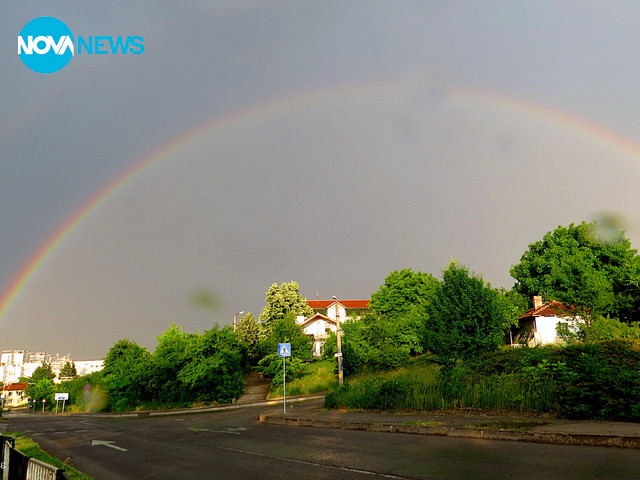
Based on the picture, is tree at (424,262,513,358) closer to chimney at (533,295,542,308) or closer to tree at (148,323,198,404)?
tree at (148,323,198,404)

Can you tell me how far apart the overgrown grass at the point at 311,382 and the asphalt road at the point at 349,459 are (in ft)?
Answer: 79.6

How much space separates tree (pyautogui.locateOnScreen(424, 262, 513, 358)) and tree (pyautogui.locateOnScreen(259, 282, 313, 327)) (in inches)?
2077

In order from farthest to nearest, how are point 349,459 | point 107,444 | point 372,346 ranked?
point 372,346, point 107,444, point 349,459

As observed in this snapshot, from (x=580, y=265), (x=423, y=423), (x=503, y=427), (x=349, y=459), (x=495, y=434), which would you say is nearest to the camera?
(x=349, y=459)

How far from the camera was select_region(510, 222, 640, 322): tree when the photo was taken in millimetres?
43875

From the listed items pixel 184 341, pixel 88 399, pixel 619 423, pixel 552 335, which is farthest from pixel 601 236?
pixel 88 399

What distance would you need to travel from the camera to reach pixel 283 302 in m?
72.2

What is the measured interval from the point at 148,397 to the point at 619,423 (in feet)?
130

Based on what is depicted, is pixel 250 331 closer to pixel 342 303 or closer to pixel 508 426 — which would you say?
pixel 342 303

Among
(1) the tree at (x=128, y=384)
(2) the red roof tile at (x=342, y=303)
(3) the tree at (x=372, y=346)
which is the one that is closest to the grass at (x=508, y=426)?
(3) the tree at (x=372, y=346)

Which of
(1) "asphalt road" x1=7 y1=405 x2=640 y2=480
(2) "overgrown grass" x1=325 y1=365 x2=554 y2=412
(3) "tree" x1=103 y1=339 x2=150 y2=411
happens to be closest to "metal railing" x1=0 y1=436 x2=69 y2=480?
(1) "asphalt road" x1=7 y1=405 x2=640 y2=480

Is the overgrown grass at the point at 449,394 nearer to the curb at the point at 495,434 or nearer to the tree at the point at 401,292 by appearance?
the curb at the point at 495,434

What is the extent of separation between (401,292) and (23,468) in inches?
2091

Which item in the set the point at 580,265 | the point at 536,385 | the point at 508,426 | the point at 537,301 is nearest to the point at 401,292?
the point at 537,301
